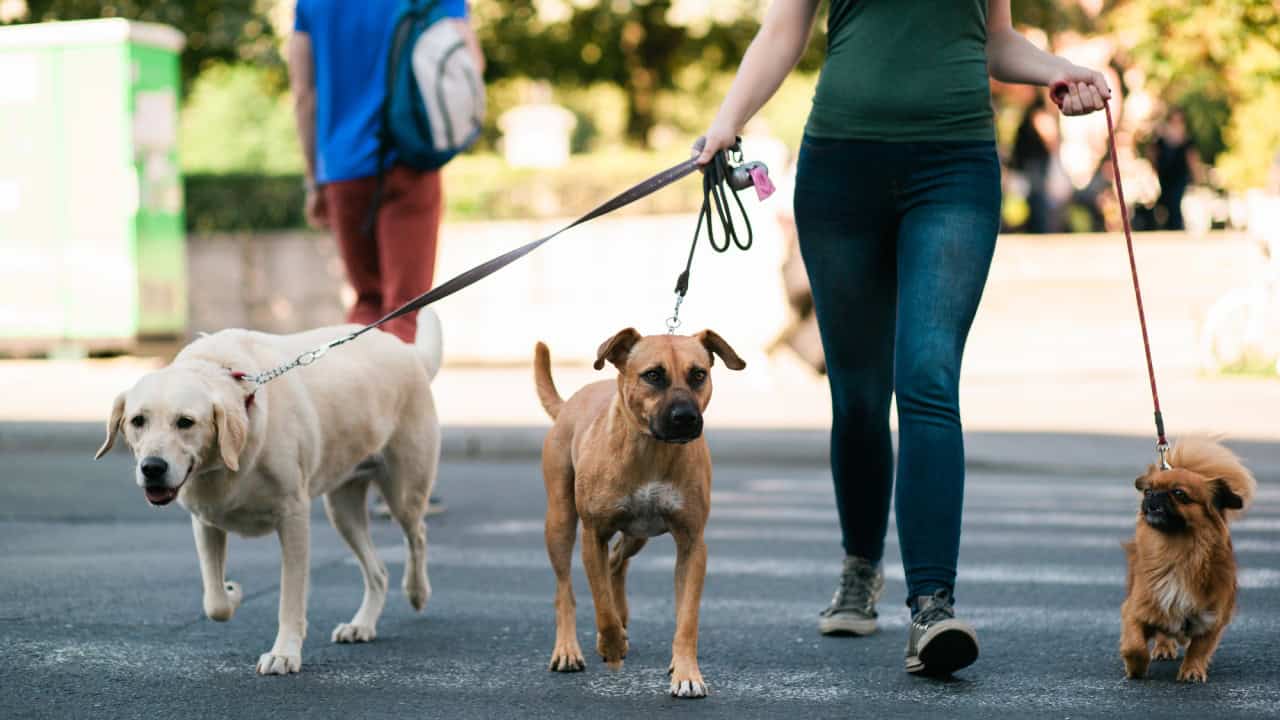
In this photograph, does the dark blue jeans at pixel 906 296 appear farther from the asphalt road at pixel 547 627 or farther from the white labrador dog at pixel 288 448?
the white labrador dog at pixel 288 448

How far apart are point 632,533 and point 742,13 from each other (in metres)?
18.5

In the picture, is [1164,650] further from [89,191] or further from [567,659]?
[89,191]

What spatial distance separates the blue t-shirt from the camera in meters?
7.59

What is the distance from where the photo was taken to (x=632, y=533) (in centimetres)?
482

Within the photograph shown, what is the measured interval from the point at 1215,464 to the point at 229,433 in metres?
2.70

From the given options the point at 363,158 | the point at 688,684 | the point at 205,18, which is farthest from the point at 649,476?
the point at 205,18

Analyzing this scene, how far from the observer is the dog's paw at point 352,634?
5.48 metres

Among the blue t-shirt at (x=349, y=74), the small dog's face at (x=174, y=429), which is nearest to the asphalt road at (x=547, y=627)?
the small dog's face at (x=174, y=429)

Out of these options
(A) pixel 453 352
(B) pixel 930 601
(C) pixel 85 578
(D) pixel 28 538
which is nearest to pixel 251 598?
(C) pixel 85 578

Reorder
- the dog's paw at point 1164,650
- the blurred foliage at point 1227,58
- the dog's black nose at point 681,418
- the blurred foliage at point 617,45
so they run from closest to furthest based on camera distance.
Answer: the dog's black nose at point 681,418, the dog's paw at point 1164,650, the blurred foliage at point 1227,58, the blurred foliage at point 617,45

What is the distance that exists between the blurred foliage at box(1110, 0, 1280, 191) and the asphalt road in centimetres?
828

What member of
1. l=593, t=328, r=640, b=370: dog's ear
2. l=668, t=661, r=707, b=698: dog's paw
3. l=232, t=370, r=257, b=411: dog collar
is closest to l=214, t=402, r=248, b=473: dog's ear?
l=232, t=370, r=257, b=411: dog collar

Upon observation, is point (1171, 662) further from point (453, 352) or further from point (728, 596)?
point (453, 352)

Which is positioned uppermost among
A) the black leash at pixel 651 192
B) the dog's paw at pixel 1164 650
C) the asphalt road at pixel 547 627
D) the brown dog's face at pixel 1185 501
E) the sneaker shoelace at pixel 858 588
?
the black leash at pixel 651 192
